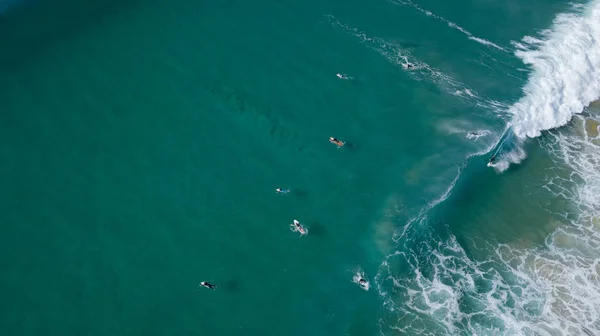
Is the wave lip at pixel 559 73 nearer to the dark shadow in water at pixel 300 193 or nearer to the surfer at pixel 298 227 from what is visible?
the dark shadow in water at pixel 300 193

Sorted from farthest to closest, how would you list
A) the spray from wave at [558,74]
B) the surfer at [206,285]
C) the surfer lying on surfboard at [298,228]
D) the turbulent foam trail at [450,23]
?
the turbulent foam trail at [450,23], the spray from wave at [558,74], the surfer lying on surfboard at [298,228], the surfer at [206,285]

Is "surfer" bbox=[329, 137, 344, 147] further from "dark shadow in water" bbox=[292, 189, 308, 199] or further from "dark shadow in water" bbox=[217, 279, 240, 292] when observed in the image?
"dark shadow in water" bbox=[217, 279, 240, 292]

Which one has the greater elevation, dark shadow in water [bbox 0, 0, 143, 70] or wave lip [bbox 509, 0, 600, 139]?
wave lip [bbox 509, 0, 600, 139]

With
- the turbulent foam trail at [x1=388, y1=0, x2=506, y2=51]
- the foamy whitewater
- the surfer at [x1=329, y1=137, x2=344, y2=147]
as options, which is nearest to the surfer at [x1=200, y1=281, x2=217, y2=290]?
the foamy whitewater

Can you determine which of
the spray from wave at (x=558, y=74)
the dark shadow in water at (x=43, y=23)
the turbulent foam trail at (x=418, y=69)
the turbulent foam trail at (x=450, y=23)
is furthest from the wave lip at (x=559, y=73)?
the dark shadow in water at (x=43, y=23)

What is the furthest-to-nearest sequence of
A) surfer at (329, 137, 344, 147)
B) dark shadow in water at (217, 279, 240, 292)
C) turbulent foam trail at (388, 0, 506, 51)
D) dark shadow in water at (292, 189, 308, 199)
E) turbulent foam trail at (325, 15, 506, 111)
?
turbulent foam trail at (388, 0, 506, 51) → turbulent foam trail at (325, 15, 506, 111) → surfer at (329, 137, 344, 147) → dark shadow in water at (292, 189, 308, 199) → dark shadow in water at (217, 279, 240, 292)
